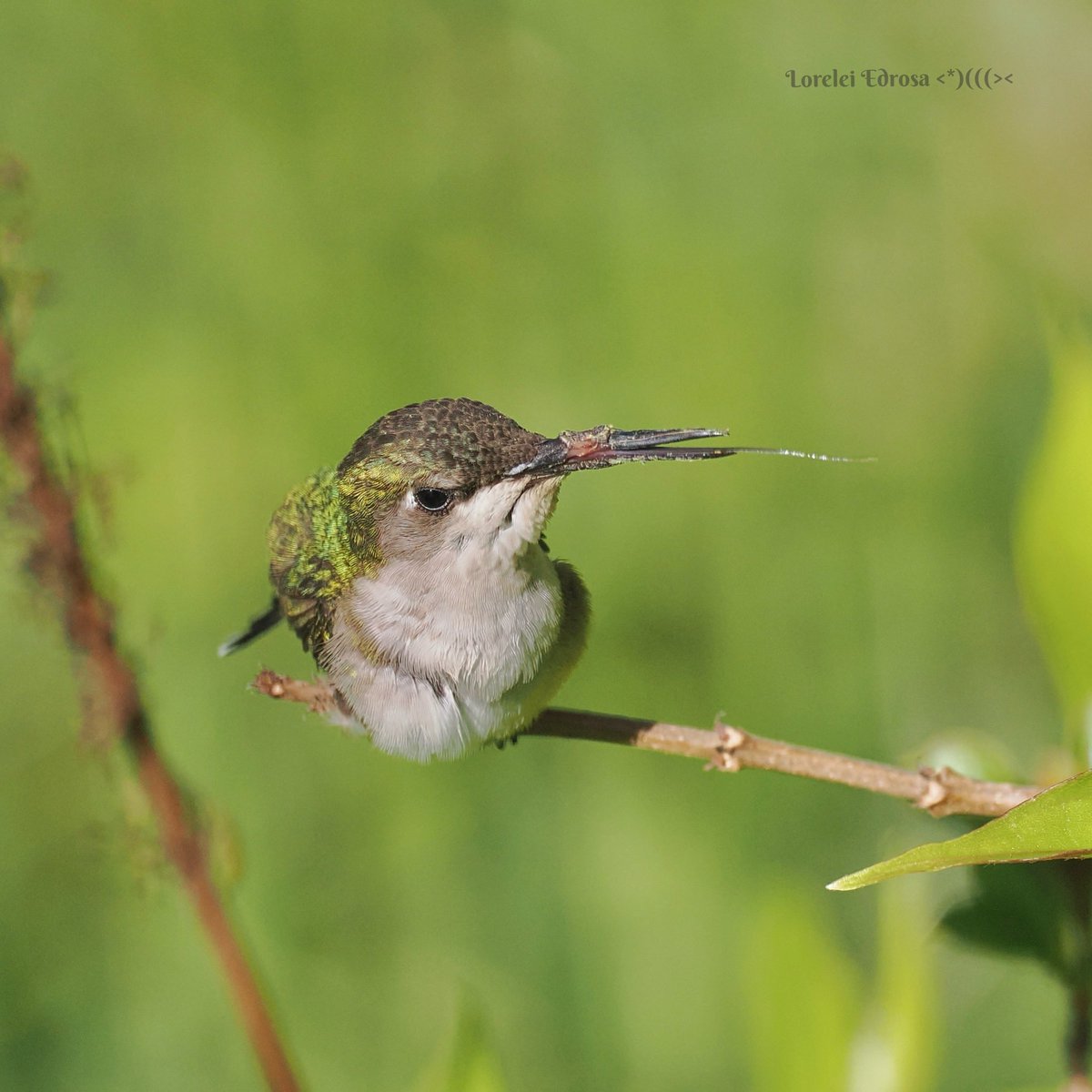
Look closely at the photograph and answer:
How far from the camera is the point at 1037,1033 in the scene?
4219 mm

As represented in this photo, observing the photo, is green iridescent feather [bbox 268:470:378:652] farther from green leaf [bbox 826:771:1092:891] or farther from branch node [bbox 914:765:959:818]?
green leaf [bbox 826:771:1092:891]

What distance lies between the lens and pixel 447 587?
2.64 metres

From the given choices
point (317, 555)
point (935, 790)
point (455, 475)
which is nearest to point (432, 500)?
point (455, 475)

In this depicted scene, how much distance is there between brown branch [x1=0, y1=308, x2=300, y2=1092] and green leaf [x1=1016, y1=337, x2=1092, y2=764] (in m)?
1.16

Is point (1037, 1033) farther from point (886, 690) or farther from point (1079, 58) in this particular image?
point (1079, 58)

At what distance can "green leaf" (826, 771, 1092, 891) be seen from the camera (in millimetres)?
1290

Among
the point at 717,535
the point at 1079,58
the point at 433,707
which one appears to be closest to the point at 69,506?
the point at 433,707

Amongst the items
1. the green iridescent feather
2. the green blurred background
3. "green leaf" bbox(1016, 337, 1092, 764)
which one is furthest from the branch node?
the green blurred background

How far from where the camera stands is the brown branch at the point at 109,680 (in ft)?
6.07

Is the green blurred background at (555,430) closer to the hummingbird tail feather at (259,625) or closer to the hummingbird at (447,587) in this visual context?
the hummingbird tail feather at (259,625)

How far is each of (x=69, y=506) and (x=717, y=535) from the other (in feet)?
11.0

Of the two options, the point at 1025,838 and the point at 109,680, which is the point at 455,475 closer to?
the point at 109,680

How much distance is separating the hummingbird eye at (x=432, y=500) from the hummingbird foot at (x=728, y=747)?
2.54ft

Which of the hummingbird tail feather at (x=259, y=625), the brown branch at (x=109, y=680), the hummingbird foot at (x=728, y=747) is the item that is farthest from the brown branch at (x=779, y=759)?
the hummingbird tail feather at (x=259, y=625)
